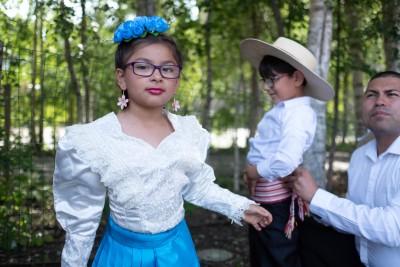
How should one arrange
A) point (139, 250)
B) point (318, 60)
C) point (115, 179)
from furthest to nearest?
point (318, 60)
point (139, 250)
point (115, 179)

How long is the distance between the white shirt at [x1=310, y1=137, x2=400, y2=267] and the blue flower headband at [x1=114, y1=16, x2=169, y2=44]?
1369mm

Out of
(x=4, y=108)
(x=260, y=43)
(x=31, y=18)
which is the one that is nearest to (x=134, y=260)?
(x=260, y=43)

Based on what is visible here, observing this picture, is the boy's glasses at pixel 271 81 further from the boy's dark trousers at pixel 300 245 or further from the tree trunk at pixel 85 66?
the tree trunk at pixel 85 66

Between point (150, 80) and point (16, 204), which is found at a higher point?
point (150, 80)

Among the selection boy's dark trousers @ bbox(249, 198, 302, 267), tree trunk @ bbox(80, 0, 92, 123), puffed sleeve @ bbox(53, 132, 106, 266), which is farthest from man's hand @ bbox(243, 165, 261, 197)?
tree trunk @ bbox(80, 0, 92, 123)

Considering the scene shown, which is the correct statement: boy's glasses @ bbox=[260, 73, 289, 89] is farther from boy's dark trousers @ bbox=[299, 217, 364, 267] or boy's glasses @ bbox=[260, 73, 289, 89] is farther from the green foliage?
the green foliage

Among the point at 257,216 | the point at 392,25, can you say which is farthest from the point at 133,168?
the point at 392,25

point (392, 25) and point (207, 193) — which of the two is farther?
point (392, 25)

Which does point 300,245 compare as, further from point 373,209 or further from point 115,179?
point 115,179

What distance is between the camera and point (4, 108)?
343 cm

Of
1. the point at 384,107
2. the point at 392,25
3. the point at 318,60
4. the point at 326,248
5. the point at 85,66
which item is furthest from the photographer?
the point at 85,66

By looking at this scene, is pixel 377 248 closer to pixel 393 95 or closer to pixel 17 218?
pixel 393 95

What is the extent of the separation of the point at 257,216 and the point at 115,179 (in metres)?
0.83

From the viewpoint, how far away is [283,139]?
244 centimetres
